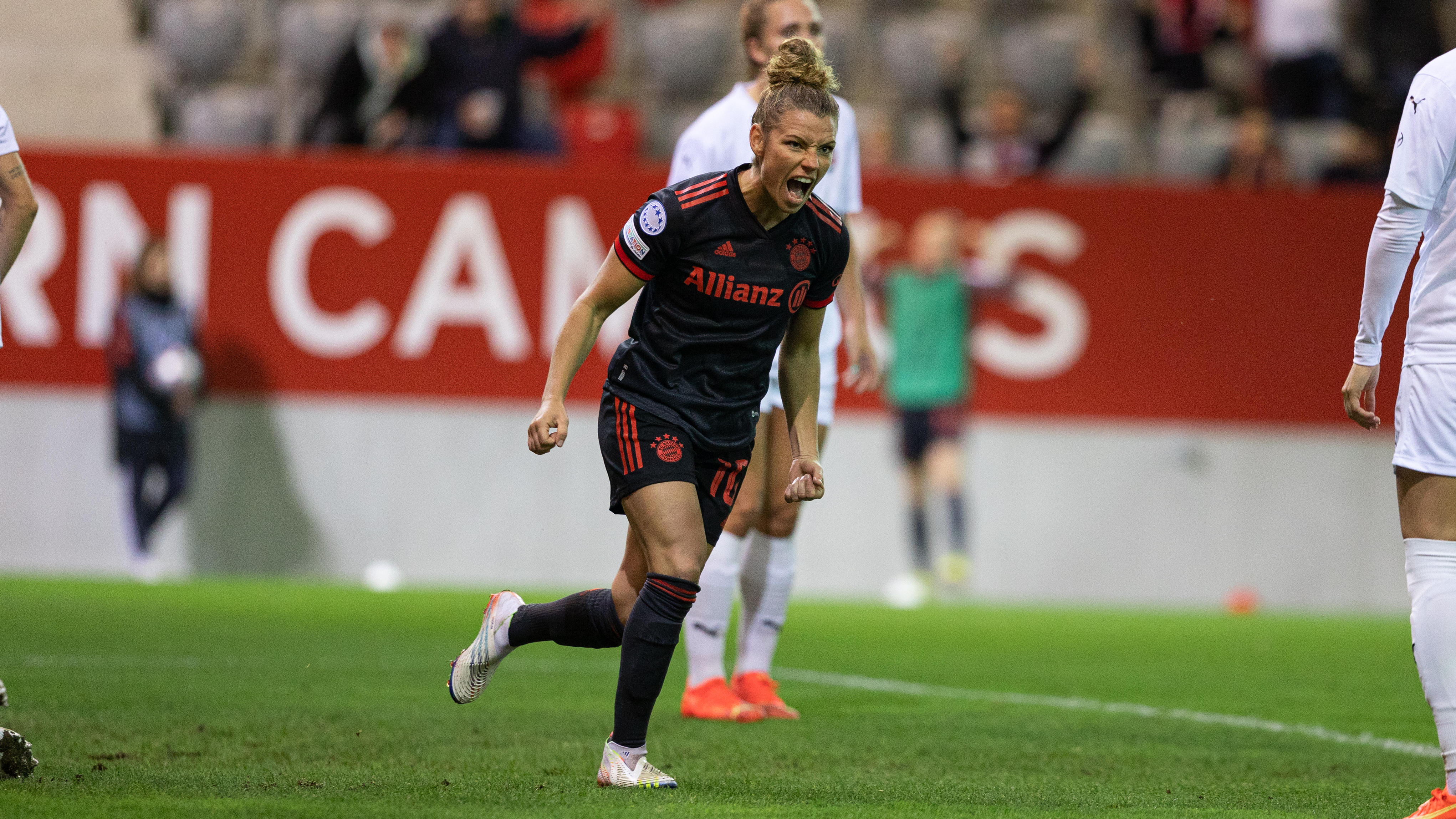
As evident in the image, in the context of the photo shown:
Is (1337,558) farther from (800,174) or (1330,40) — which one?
(800,174)

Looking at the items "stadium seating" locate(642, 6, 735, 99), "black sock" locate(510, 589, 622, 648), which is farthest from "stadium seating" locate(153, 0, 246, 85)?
"black sock" locate(510, 589, 622, 648)

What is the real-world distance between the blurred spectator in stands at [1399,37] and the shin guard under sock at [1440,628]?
40.5 ft

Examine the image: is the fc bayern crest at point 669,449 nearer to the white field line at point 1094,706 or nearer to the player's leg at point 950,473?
the white field line at point 1094,706

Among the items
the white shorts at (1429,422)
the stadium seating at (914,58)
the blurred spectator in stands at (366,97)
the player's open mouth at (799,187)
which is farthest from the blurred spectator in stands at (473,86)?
the white shorts at (1429,422)

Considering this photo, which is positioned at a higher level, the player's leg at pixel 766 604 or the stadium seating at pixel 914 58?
the stadium seating at pixel 914 58

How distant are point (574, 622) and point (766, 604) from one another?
5.69 ft

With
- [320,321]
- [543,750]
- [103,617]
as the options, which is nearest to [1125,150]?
[320,321]

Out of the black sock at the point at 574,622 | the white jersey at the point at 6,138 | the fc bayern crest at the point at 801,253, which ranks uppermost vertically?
the white jersey at the point at 6,138

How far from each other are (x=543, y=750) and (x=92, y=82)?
34.6 feet

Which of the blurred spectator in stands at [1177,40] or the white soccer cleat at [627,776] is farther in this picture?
the blurred spectator in stands at [1177,40]

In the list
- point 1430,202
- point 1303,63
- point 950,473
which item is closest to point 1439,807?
point 1430,202

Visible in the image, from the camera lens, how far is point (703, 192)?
4.75m

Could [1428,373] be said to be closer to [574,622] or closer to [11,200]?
[574,622]

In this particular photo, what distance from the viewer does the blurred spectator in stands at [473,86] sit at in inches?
531
